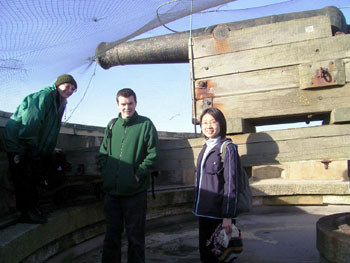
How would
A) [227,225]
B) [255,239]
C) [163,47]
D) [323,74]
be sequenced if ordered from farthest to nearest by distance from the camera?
[163,47] → [255,239] → [323,74] → [227,225]

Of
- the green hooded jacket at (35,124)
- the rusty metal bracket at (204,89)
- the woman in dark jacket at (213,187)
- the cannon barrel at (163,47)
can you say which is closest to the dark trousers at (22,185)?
the green hooded jacket at (35,124)

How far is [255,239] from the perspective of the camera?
3.46 metres

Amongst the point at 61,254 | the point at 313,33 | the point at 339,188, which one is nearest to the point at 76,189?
the point at 61,254

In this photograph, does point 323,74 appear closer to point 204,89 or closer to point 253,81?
point 253,81

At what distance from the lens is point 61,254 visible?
2.97 meters

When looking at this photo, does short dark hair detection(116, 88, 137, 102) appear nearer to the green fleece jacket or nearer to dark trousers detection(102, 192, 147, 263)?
the green fleece jacket

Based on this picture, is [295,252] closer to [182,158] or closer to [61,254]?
[182,158]

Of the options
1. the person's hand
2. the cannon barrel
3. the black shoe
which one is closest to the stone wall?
the black shoe

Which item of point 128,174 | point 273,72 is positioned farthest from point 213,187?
point 273,72

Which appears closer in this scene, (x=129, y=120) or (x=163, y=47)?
(x=129, y=120)

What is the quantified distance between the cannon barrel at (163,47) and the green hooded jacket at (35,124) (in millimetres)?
1190

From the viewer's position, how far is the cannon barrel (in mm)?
3688

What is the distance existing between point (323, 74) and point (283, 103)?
0.38 m

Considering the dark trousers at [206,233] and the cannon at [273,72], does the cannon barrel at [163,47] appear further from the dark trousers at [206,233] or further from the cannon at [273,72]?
the dark trousers at [206,233]
